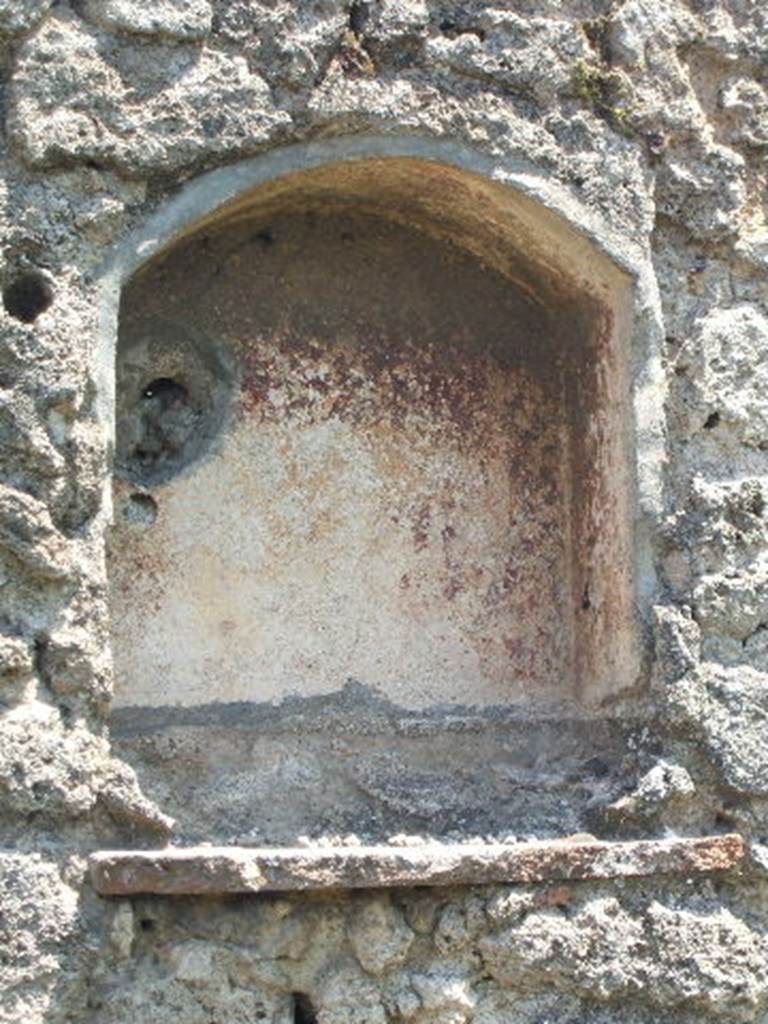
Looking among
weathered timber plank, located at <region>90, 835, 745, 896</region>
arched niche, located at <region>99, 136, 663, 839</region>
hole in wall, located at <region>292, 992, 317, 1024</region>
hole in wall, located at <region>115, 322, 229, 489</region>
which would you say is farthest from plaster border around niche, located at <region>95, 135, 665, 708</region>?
hole in wall, located at <region>292, 992, 317, 1024</region>

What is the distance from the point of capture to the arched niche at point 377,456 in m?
4.02

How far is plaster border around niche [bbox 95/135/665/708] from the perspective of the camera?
3.71 m

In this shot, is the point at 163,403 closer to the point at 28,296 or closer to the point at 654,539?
the point at 28,296

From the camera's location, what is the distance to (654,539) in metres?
3.98

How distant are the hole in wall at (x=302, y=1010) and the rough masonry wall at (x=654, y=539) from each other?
1.1 inches

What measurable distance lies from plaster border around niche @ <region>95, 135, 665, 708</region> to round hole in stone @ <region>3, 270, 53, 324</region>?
0.10 m

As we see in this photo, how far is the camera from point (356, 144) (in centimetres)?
388

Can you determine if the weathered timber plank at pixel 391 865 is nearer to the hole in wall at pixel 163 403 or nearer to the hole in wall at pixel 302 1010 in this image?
the hole in wall at pixel 302 1010

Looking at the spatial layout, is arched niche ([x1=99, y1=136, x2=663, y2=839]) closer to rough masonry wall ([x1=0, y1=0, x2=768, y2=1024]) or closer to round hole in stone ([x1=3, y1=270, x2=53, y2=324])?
rough masonry wall ([x1=0, y1=0, x2=768, y2=1024])

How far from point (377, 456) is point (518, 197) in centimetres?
58

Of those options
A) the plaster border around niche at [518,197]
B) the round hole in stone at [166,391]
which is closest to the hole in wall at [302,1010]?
the plaster border around niche at [518,197]

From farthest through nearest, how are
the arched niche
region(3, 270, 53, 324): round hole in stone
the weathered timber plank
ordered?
the arched niche, region(3, 270, 53, 324): round hole in stone, the weathered timber plank

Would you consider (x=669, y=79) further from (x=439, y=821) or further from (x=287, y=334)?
(x=439, y=821)

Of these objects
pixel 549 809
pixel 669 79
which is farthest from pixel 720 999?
pixel 669 79
